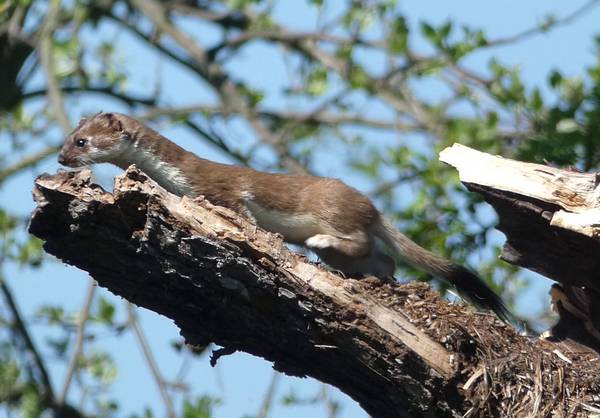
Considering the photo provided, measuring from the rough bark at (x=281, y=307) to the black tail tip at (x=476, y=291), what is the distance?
107 centimetres

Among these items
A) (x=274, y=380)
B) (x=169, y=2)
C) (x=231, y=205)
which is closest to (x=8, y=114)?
(x=169, y=2)

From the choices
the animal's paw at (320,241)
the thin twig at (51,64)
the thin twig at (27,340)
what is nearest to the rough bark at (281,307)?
Answer: the animal's paw at (320,241)

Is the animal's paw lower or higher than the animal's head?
lower

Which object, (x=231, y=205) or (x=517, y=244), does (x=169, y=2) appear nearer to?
(x=231, y=205)

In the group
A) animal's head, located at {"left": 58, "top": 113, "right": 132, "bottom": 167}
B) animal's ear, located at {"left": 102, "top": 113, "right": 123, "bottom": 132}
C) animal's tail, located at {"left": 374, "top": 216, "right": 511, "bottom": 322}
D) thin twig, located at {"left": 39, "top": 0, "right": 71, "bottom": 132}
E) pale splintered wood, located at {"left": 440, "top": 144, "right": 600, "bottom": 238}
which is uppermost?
pale splintered wood, located at {"left": 440, "top": 144, "right": 600, "bottom": 238}

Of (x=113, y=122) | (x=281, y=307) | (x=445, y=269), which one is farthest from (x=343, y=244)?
(x=281, y=307)

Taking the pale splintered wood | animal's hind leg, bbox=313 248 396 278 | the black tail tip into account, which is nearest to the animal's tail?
the black tail tip

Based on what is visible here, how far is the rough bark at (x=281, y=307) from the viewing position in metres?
4.64

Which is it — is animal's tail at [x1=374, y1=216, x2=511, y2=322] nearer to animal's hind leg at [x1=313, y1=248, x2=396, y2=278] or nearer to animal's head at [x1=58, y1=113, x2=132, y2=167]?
animal's hind leg at [x1=313, y1=248, x2=396, y2=278]

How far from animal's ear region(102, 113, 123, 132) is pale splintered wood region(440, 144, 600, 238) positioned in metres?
1.84

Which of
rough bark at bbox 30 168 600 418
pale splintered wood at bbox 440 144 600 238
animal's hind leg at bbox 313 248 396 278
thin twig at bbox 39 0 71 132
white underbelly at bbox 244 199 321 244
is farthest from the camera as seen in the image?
thin twig at bbox 39 0 71 132

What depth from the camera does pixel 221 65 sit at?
32.4 ft

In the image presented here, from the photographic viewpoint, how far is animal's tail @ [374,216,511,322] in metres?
→ 6.22

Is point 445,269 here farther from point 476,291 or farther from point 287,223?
point 287,223
